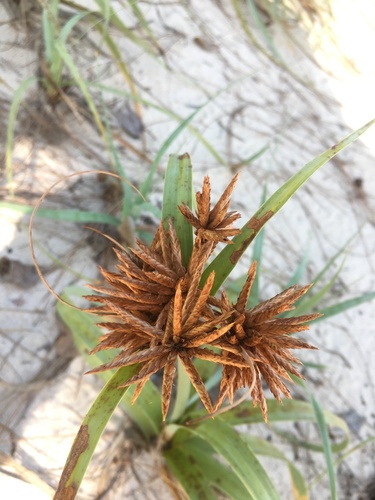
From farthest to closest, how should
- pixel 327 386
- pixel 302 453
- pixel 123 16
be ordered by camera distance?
pixel 123 16 → pixel 327 386 → pixel 302 453

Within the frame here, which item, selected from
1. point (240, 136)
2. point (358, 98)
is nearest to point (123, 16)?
point (240, 136)

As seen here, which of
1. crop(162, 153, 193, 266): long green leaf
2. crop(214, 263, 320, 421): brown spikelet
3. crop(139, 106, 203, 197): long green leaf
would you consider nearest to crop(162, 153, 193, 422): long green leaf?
crop(162, 153, 193, 266): long green leaf

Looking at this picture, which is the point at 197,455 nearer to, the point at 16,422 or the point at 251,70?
the point at 16,422

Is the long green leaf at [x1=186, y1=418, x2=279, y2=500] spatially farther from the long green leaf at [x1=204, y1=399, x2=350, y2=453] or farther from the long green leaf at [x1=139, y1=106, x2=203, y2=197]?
the long green leaf at [x1=139, y1=106, x2=203, y2=197]

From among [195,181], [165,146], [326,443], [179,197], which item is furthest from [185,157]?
[195,181]

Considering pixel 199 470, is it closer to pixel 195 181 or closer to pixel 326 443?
pixel 326 443

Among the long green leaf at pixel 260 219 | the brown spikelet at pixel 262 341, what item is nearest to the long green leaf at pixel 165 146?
the long green leaf at pixel 260 219

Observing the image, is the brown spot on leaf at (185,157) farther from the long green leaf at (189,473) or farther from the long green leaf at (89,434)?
the long green leaf at (189,473)
